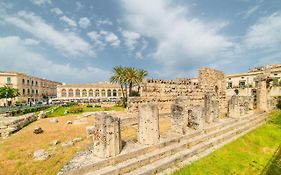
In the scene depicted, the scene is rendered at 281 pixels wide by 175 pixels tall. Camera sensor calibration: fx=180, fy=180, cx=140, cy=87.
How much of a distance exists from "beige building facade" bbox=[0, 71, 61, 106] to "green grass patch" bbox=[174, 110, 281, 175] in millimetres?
41977

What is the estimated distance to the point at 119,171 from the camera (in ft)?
17.0

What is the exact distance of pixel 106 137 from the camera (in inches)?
219

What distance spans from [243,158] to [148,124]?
458cm

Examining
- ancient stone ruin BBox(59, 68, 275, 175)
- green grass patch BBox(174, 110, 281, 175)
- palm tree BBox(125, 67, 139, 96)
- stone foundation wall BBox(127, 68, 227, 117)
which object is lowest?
green grass patch BBox(174, 110, 281, 175)

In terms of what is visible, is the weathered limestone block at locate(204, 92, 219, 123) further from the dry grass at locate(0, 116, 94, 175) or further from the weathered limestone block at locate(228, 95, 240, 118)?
the dry grass at locate(0, 116, 94, 175)

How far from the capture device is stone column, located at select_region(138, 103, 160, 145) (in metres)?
6.68

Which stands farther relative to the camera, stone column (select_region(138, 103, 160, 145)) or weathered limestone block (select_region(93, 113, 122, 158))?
stone column (select_region(138, 103, 160, 145))

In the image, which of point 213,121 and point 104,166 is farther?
point 213,121

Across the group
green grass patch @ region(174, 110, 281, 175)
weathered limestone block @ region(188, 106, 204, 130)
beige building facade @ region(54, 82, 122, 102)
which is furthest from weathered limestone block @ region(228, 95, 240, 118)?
beige building facade @ region(54, 82, 122, 102)

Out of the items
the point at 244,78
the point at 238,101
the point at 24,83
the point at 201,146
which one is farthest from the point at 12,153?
the point at 24,83

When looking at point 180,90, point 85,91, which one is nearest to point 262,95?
point 180,90

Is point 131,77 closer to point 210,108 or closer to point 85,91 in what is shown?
point 210,108

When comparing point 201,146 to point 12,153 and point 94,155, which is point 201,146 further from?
point 12,153

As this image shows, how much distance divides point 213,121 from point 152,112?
6.03m
